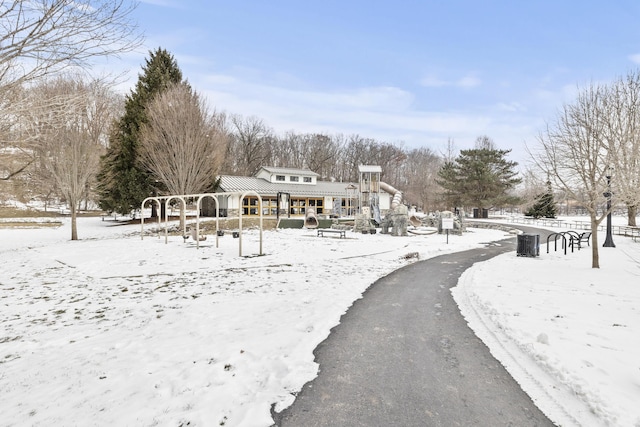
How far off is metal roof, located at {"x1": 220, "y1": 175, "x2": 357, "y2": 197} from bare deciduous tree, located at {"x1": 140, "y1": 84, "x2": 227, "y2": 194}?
10.4 m

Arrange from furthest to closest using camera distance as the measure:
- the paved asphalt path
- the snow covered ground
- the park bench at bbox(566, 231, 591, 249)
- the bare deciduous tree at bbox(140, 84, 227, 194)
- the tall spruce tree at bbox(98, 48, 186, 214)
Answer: the tall spruce tree at bbox(98, 48, 186, 214) → the bare deciduous tree at bbox(140, 84, 227, 194) → the park bench at bbox(566, 231, 591, 249) → the snow covered ground → the paved asphalt path

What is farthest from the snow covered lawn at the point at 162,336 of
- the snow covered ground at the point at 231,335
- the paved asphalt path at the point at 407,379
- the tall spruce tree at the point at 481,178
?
the tall spruce tree at the point at 481,178

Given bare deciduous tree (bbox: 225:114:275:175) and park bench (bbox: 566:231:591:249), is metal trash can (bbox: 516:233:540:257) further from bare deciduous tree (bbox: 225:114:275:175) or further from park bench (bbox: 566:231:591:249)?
bare deciduous tree (bbox: 225:114:275:175)

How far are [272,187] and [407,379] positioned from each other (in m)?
33.8

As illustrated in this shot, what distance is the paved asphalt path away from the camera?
3.08m

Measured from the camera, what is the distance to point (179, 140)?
69.3 feet

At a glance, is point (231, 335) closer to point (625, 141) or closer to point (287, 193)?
point (625, 141)

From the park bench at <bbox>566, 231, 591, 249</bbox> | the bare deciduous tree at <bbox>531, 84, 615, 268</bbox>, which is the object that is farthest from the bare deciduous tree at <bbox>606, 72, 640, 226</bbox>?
the park bench at <bbox>566, 231, 591, 249</bbox>

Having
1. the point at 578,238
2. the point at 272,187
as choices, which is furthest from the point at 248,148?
the point at 578,238

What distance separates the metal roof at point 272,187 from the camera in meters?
34.3

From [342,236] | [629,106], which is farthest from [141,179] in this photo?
[629,106]

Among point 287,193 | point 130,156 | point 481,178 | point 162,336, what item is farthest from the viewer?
point 481,178

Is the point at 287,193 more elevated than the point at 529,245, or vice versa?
the point at 287,193

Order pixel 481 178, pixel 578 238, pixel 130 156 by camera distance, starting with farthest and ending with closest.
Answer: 1. pixel 481 178
2. pixel 130 156
3. pixel 578 238
